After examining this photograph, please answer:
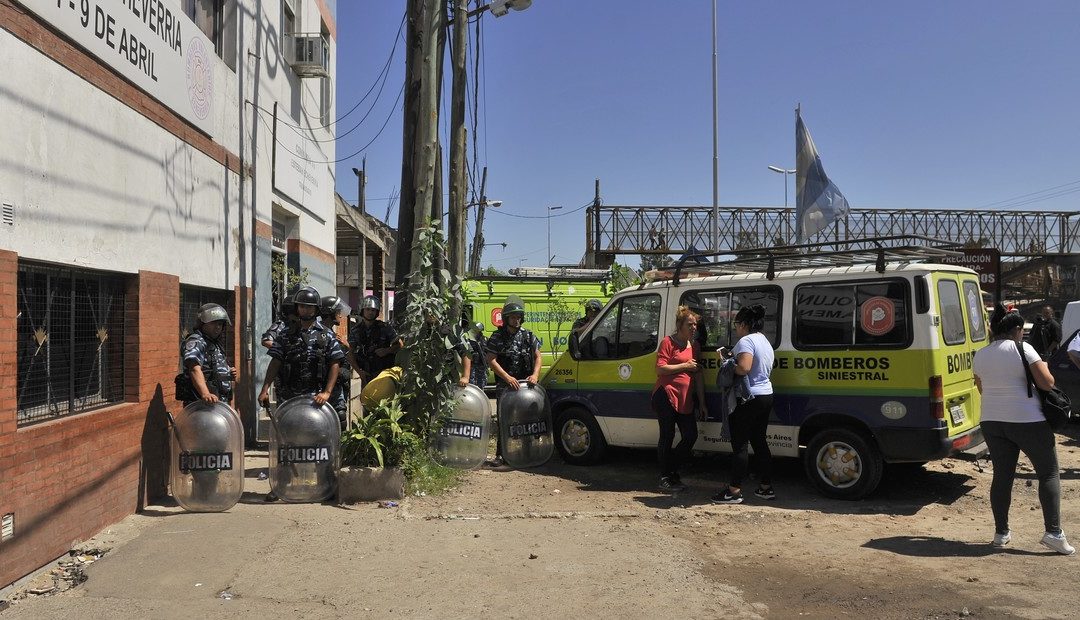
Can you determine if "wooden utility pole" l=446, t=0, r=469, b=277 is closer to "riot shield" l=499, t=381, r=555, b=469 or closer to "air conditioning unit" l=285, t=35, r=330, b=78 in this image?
"air conditioning unit" l=285, t=35, r=330, b=78

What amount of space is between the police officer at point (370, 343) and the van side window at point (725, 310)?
3308 millimetres

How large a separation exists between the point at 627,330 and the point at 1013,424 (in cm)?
370

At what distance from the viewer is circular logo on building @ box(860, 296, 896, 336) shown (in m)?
6.65

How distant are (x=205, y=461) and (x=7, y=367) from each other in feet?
6.32

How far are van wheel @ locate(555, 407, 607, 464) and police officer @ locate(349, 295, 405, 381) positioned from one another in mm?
2028

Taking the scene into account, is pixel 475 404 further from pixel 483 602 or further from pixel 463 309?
pixel 483 602

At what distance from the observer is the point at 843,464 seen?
6.93 m

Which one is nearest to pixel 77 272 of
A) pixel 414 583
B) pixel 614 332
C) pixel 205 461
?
pixel 205 461

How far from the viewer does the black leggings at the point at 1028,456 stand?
17.7 feet

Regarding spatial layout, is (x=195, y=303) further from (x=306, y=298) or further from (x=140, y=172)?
(x=140, y=172)

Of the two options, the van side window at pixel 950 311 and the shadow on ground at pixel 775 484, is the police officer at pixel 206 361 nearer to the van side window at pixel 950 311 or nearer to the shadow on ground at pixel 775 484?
the shadow on ground at pixel 775 484

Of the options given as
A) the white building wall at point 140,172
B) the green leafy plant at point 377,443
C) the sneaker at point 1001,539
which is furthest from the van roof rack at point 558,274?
the sneaker at point 1001,539

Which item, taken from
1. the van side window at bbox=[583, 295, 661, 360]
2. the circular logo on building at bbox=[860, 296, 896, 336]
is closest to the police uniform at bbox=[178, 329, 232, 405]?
the van side window at bbox=[583, 295, 661, 360]

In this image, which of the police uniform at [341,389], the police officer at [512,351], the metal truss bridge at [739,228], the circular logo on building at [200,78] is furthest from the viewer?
the metal truss bridge at [739,228]
